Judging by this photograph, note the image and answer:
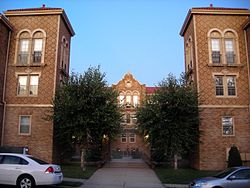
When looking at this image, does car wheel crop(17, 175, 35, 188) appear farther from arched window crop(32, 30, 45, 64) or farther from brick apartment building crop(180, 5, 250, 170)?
brick apartment building crop(180, 5, 250, 170)

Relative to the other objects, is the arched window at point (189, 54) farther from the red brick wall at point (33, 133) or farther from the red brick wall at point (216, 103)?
the red brick wall at point (33, 133)

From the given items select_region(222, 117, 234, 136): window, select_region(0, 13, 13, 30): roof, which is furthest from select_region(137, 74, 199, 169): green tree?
select_region(0, 13, 13, 30): roof

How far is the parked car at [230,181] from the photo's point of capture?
38.3 ft

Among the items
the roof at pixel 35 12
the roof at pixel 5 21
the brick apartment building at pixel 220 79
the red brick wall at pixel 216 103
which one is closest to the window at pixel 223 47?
the brick apartment building at pixel 220 79

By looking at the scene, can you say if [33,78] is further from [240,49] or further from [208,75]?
[240,49]

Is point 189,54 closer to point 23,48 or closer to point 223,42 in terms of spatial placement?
point 223,42

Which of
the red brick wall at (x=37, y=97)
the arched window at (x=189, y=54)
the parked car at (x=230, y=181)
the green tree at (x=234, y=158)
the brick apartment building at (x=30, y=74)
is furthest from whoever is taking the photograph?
the arched window at (x=189, y=54)

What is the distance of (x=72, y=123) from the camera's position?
21.1 m

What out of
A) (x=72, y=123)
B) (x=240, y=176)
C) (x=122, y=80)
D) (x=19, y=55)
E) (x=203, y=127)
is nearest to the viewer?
(x=240, y=176)

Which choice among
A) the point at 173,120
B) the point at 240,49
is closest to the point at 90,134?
the point at 173,120

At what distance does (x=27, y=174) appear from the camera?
12.2 m

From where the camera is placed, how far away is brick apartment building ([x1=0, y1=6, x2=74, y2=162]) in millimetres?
23188

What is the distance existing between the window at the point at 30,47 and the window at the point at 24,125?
4630mm

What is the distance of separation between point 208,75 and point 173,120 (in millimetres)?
5348
